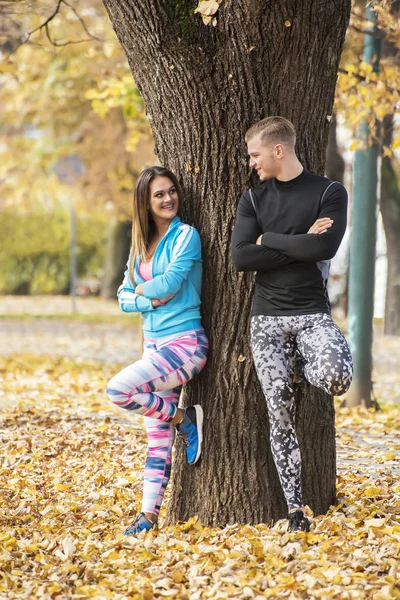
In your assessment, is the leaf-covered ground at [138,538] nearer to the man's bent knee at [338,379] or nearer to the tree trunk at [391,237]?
the man's bent knee at [338,379]

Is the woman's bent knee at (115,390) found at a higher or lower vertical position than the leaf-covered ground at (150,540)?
higher

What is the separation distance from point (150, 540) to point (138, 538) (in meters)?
0.13

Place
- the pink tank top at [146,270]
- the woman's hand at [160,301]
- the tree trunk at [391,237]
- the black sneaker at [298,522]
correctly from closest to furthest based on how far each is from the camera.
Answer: the black sneaker at [298,522] → the woman's hand at [160,301] → the pink tank top at [146,270] → the tree trunk at [391,237]

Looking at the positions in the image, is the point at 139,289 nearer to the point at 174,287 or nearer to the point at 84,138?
the point at 174,287

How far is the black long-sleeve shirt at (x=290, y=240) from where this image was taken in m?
4.29

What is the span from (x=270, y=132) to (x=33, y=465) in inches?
135

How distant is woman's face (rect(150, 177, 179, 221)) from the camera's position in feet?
15.7

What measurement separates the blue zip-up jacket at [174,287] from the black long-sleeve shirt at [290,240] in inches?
12.7

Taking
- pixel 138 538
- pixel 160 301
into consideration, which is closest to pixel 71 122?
pixel 160 301

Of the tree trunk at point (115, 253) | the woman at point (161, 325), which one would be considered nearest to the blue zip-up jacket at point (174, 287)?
the woman at point (161, 325)

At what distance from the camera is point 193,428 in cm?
481

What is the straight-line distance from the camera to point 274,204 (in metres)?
4.45

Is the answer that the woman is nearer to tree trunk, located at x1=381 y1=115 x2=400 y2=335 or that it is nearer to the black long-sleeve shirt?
the black long-sleeve shirt

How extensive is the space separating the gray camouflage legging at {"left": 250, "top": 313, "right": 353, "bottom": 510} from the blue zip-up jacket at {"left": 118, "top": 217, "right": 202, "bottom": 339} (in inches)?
16.2
